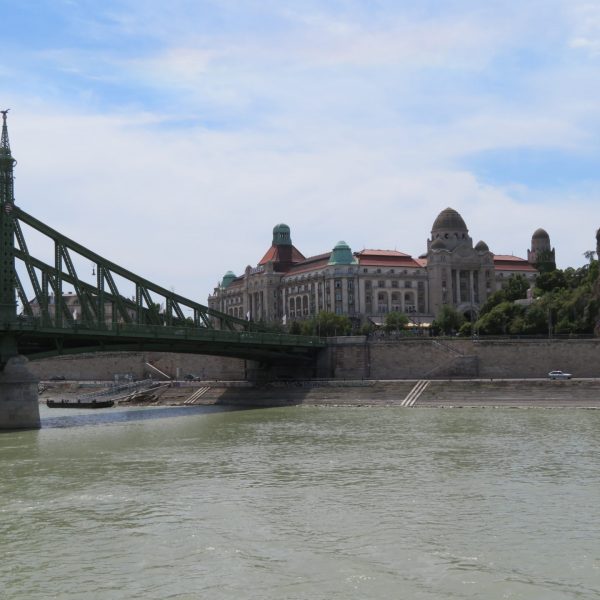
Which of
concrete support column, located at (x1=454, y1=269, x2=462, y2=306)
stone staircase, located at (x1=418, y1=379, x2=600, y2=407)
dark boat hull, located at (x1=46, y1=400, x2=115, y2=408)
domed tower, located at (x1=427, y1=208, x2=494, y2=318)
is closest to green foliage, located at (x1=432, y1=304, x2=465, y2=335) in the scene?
domed tower, located at (x1=427, y1=208, x2=494, y2=318)

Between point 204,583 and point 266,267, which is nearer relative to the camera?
point 204,583

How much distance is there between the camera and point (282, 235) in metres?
162

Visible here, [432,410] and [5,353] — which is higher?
[5,353]

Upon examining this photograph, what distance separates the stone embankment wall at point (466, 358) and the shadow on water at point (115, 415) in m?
15.6

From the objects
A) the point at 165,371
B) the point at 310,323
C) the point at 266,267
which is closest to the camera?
the point at 165,371

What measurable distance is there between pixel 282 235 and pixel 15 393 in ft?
369

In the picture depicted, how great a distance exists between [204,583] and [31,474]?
56.0 feet

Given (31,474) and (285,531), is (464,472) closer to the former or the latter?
(285,531)

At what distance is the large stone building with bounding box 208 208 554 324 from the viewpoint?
138625 mm

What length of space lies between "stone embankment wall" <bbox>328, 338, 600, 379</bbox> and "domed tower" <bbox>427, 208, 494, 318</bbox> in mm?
60783

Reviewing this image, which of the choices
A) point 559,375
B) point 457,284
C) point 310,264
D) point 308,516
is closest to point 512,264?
point 457,284

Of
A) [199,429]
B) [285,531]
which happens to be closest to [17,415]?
[199,429]

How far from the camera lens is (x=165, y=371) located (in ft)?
331

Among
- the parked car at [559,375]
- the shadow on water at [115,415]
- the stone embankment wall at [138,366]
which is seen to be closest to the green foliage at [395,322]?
the stone embankment wall at [138,366]
